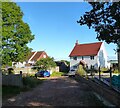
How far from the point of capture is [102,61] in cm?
7419

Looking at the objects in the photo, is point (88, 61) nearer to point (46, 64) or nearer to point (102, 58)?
point (102, 58)

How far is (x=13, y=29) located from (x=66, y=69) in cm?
3624

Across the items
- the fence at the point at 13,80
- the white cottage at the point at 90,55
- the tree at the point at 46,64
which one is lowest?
the fence at the point at 13,80

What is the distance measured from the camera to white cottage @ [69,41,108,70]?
73000 millimetres

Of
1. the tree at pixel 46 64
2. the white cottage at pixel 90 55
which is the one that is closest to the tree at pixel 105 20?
the tree at pixel 46 64

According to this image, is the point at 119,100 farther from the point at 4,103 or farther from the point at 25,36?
the point at 25,36

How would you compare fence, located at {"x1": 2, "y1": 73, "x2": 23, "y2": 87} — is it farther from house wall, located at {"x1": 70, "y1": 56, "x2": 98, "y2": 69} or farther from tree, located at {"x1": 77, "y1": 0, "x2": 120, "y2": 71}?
house wall, located at {"x1": 70, "y1": 56, "x2": 98, "y2": 69}

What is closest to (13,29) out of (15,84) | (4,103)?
(15,84)

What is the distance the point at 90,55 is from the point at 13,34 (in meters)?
31.1

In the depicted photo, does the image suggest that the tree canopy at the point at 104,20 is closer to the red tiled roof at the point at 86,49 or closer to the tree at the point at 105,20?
the tree at the point at 105,20

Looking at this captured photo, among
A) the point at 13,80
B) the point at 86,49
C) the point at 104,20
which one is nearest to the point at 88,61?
the point at 86,49

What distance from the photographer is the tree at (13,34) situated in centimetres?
4541

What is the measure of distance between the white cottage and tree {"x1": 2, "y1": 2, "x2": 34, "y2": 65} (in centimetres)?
2708

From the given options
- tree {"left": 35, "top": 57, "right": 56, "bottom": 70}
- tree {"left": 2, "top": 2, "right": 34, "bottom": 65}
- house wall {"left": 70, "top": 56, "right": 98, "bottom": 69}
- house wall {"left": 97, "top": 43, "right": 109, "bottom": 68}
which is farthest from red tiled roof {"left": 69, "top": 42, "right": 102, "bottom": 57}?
tree {"left": 2, "top": 2, "right": 34, "bottom": 65}
